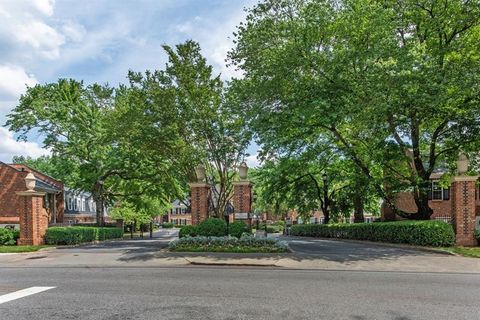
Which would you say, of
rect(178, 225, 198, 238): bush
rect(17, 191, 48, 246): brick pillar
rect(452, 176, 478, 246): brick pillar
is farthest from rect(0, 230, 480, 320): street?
rect(17, 191, 48, 246): brick pillar

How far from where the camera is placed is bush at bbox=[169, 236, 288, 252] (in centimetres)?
1841

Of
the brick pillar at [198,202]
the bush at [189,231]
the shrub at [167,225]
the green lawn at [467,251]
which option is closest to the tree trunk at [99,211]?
the brick pillar at [198,202]

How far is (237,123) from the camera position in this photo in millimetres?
22859

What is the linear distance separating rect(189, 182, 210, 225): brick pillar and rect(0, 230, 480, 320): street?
662 centimetres

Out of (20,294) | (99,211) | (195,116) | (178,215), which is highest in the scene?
(195,116)

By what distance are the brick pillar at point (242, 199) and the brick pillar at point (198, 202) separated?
5.69 feet

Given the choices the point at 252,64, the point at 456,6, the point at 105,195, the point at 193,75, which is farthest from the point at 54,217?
the point at 456,6

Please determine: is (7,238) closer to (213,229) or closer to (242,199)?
(213,229)

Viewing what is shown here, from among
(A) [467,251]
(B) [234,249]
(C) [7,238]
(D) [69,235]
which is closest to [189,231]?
(B) [234,249]

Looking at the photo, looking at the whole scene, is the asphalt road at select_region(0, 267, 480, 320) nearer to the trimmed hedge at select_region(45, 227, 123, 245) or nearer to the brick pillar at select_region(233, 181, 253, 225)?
the brick pillar at select_region(233, 181, 253, 225)

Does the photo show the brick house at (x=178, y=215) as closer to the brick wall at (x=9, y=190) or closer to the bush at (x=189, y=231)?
the brick wall at (x=9, y=190)

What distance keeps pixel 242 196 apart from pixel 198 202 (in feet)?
8.05

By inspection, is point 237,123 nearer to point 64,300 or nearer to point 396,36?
point 396,36

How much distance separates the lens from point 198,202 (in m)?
22.8
